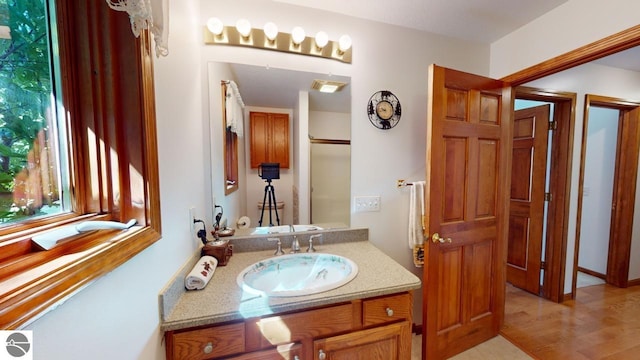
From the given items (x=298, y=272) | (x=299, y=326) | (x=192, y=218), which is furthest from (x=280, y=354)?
(x=192, y=218)

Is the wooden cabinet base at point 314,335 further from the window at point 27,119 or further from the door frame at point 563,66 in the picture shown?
the door frame at point 563,66

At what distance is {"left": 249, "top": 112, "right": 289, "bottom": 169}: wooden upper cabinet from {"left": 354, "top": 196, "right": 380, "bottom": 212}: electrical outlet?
0.58 meters

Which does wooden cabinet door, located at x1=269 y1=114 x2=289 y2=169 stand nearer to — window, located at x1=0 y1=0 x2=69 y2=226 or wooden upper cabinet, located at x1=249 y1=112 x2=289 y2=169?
wooden upper cabinet, located at x1=249 y1=112 x2=289 y2=169

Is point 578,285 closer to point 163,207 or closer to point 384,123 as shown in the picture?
point 384,123

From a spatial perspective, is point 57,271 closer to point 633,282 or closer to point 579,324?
point 579,324

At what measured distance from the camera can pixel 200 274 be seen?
1.00 metres

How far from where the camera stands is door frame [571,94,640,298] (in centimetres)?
242

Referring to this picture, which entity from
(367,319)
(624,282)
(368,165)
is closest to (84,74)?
(367,319)

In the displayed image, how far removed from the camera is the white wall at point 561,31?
3.84ft

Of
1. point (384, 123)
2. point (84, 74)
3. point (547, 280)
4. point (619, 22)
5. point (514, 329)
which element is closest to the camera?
point (84, 74)

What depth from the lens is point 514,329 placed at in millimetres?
1889

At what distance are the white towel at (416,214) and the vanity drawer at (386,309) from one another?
60 cm

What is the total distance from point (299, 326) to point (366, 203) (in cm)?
93

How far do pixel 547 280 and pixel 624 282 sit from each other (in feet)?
3.65
